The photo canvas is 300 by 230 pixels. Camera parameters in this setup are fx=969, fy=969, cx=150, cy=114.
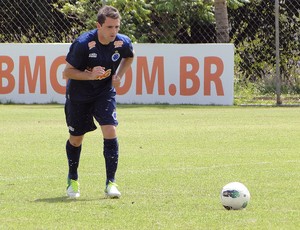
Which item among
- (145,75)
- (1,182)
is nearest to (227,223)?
(1,182)

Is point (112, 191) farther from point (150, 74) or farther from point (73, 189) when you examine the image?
point (150, 74)

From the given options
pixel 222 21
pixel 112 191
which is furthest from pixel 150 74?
pixel 112 191

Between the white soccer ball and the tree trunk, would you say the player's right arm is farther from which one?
the tree trunk

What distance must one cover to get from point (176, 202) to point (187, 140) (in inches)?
230

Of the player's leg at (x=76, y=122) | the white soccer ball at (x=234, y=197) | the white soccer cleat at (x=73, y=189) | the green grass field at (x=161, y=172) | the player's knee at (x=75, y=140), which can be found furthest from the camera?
the player's knee at (x=75, y=140)

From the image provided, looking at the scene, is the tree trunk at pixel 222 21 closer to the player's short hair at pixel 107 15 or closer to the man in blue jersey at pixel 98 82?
the man in blue jersey at pixel 98 82

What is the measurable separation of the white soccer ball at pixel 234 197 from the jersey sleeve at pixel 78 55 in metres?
2.01

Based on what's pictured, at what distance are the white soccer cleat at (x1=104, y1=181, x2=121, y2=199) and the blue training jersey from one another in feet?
2.96

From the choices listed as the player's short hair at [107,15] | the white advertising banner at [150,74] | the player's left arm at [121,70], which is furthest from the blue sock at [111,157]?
the white advertising banner at [150,74]

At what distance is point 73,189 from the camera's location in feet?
29.3

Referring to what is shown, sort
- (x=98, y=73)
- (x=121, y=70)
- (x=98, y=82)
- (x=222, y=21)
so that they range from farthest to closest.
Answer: (x=222, y=21), (x=121, y=70), (x=98, y=82), (x=98, y=73)

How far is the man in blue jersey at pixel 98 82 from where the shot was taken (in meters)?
8.88

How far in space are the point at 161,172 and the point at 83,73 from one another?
2083 millimetres

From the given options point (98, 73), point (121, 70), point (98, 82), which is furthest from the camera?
point (121, 70)
